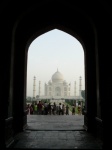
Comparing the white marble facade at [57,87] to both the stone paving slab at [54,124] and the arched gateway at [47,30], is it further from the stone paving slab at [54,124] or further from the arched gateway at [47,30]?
the arched gateway at [47,30]

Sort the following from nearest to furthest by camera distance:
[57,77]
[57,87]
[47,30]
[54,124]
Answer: [47,30] < [54,124] < [57,77] < [57,87]

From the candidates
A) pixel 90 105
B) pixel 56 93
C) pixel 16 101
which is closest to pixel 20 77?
pixel 16 101

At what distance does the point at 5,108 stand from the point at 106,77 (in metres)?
2.82

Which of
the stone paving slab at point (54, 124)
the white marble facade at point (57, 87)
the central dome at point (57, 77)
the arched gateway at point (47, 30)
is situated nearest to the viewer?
the arched gateway at point (47, 30)

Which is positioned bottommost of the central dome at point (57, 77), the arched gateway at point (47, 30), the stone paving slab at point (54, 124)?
the stone paving slab at point (54, 124)

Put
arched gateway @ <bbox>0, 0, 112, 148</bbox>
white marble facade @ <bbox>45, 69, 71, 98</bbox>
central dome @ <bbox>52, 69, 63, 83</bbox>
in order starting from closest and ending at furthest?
arched gateway @ <bbox>0, 0, 112, 148</bbox>
central dome @ <bbox>52, 69, 63, 83</bbox>
white marble facade @ <bbox>45, 69, 71, 98</bbox>

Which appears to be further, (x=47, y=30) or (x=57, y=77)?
(x=57, y=77)

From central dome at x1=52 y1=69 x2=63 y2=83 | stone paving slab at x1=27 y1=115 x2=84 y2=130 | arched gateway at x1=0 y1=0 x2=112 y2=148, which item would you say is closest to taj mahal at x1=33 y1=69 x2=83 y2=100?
central dome at x1=52 y1=69 x2=63 y2=83

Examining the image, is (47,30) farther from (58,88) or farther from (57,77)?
(58,88)

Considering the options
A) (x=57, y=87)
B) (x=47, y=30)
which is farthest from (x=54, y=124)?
(x=57, y=87)

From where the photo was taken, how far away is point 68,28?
8633 mm

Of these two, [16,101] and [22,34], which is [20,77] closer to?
[16,101]

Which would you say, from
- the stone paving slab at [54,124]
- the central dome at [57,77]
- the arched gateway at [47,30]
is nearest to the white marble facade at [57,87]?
the central dome at [57,77]

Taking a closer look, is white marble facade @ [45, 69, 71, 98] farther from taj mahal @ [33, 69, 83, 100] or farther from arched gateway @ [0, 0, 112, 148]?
arched gateway @ [0, 0, 112, 148]
